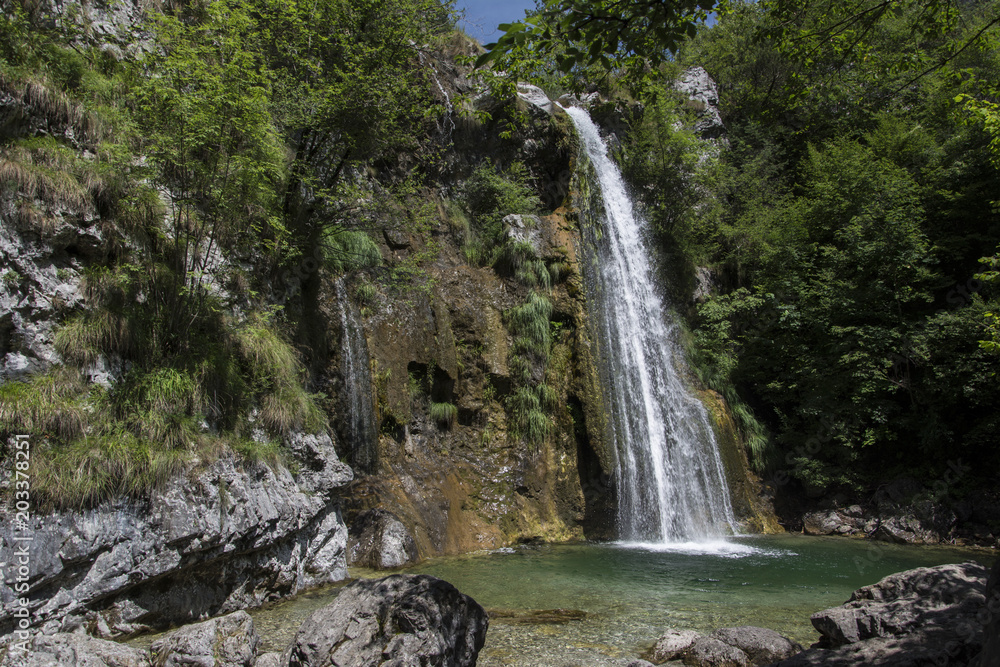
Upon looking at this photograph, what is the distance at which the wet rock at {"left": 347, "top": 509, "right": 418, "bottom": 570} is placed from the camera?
24.6ft

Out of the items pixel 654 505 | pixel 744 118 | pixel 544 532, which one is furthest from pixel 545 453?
pixel 744 118

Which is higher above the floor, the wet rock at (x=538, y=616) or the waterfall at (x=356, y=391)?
the waterfall at (x=356, y=391)

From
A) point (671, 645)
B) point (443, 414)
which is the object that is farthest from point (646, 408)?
point (671, 645)

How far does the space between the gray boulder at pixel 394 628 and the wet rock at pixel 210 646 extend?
12.1 inches

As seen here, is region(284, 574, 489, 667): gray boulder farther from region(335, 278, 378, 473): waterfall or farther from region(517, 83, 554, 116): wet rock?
region(517, 83, 554, 116): wet rock

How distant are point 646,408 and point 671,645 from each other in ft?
24.0

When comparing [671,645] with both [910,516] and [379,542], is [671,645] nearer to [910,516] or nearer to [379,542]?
[379,542]

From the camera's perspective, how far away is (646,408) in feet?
38.1

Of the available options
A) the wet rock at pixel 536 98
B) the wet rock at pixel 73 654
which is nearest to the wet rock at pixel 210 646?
the wet rock at pixel 73 654

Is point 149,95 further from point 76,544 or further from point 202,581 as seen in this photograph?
point 202,581

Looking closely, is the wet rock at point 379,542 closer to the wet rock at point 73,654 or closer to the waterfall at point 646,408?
the wet rock at point 73,654

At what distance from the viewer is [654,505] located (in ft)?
34.6

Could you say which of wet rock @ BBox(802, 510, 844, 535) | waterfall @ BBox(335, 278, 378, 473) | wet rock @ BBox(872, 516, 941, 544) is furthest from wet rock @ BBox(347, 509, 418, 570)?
wet rock @ BBox(872, 516, 941, 544)

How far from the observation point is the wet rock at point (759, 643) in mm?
4254
